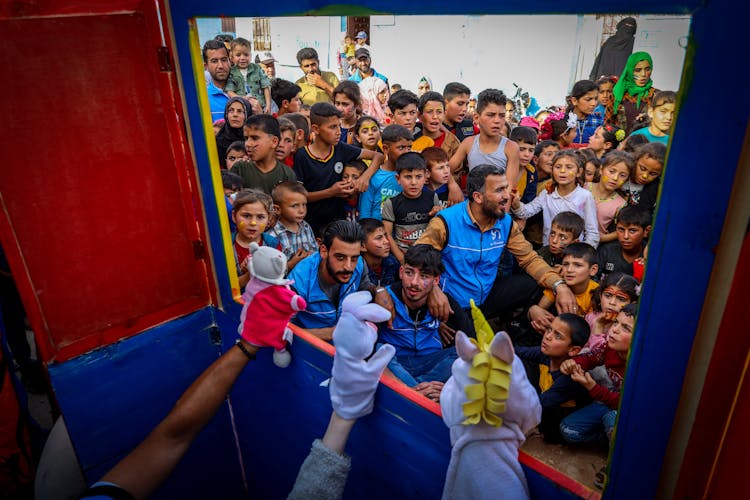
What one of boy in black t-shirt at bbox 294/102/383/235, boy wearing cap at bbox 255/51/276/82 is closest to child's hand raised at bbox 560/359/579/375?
boy in black t-shirt at bbox 294/102/383/235

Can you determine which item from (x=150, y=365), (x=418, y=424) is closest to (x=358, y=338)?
(x=418, y=424)

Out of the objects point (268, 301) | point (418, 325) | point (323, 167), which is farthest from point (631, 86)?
point (268, 301)

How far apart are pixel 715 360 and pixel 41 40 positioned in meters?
1.73

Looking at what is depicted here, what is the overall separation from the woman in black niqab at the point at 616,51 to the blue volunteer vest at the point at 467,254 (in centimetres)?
649

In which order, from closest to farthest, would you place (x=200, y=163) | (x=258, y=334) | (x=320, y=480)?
(x=320, y=480), (x=258, y=334), (x=200, y=163)

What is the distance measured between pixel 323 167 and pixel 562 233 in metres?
1.75

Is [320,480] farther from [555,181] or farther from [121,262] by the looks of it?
[555,181]

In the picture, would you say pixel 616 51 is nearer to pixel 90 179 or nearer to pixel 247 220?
pixel 247 220

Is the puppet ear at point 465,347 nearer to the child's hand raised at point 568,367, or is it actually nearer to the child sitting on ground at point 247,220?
the child's hand raised at point 568,367

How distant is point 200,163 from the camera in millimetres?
1636

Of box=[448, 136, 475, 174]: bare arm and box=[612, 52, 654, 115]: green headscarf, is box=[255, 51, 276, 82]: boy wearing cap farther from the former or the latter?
box=[448, 136, 475, 174]: bare arm

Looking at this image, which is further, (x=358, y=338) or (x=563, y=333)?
(x=563, y=333)

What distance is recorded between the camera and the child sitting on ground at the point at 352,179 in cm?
354

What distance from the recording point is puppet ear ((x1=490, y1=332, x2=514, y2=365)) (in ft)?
2.82
